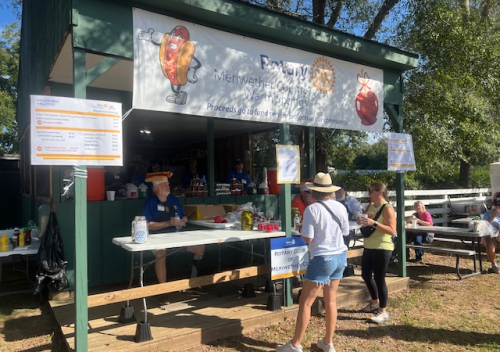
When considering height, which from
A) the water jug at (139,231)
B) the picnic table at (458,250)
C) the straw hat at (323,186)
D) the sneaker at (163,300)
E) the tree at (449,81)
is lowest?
the sneaker at (163,300)

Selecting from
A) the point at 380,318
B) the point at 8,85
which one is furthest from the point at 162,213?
the point at 8,85

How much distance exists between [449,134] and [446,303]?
4862mm

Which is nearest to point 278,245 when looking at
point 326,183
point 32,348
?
point 326,183

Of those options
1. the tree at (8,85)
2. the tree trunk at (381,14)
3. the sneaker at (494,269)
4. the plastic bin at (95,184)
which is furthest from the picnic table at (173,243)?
the tree at (8,85)

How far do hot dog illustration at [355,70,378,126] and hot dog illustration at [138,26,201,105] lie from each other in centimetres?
240

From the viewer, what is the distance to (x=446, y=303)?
482 centimetres

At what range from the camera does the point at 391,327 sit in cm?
401

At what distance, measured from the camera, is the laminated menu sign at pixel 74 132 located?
2725 millimetres

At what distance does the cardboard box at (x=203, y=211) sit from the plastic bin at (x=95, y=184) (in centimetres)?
112

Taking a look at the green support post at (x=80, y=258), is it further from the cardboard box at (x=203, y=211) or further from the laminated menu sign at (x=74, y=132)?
the cardboard box at (x=203, y=211)

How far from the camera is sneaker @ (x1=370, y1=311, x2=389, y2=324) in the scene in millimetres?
4059

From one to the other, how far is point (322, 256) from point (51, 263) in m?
3.21

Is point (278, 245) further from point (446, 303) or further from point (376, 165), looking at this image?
point (376, 165)

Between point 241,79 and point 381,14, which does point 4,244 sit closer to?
point 241,79
